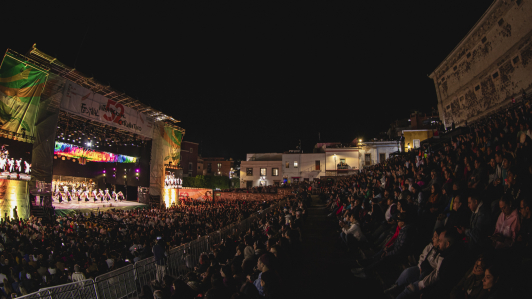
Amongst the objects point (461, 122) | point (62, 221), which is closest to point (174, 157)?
point (62, 221)

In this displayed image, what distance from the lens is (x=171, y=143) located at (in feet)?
92.1

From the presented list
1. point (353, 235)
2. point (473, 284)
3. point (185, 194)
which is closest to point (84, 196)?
point (185, 194)

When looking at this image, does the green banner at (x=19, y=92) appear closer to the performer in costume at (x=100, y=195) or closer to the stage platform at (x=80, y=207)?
the stage platform at (x=80, y=207)

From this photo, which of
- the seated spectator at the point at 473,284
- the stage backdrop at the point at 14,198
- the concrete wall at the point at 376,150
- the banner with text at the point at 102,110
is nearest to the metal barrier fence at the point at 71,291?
the seated spectator at the point at 473,284

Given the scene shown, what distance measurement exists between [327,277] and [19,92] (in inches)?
654

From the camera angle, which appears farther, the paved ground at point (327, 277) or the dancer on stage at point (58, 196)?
the dancer on stage at point (58, 196)

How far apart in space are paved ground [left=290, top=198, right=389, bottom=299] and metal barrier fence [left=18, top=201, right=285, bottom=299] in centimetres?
316

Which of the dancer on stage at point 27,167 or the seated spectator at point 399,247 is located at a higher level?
the dancer on stage at point 27,167

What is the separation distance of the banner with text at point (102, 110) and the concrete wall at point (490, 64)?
81.8ft

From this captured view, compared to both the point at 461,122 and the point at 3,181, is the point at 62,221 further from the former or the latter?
the point at 461,122

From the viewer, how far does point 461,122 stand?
22688mm

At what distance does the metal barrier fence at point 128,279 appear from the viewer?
517cm

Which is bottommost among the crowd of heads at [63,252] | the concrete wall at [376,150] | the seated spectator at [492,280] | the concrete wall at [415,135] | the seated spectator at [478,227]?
the crowd of heads at [63,252]

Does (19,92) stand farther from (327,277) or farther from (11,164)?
(327,277)
